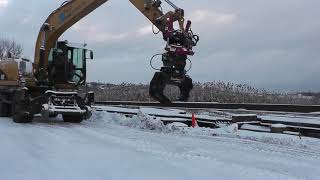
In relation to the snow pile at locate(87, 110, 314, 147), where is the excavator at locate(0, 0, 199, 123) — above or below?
above

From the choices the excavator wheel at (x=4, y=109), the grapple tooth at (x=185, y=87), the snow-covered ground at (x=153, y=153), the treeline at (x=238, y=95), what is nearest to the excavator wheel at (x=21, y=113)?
the snow-covered ground at (x=153, y=153)

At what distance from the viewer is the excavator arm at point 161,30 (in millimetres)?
13258

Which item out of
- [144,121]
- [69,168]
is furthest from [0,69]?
[69,168]

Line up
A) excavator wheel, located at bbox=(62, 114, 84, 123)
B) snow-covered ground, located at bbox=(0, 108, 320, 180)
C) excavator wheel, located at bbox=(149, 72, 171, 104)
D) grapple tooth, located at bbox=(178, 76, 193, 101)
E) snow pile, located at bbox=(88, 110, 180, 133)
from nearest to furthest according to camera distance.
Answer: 1. snow-covered ground, located at bbox=(0, 108, 320, 180)
2. excavator wheel, located at bbox=(149, 72, 171, 104)
3. grapple tooth, located at bbox=(178, 76, 193, 101)
4. snow pile, located at bbox=(88, 110, 180, 133)
5. excavator wheel, located at bbox=(62, 114, 84, 123)

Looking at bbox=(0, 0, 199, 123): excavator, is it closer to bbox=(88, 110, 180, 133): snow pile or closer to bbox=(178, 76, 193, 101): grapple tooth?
bbox=(88, 110, 180, 133): snow pile

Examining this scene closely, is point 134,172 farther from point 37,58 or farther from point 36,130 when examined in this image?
point 37,58

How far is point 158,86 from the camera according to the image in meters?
13.2

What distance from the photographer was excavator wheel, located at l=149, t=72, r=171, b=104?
13.2 m

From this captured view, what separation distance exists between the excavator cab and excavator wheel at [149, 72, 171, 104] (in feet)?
21.9

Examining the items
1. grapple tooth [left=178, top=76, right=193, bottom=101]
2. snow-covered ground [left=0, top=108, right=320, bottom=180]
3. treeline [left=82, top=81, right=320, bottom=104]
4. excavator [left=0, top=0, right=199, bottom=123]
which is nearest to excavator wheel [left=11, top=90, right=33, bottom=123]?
excavator [left=0, top=0, right=199, bottom=123]

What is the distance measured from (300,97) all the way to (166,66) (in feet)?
85.0

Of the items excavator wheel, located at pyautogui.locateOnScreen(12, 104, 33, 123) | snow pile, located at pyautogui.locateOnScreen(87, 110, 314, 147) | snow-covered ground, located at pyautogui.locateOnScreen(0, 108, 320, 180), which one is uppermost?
excavator wheel, located at pyautogui.locateOnScreen(12, 104, 33, 123)

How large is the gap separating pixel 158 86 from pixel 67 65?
7096 mm

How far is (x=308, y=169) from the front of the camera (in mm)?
9531
